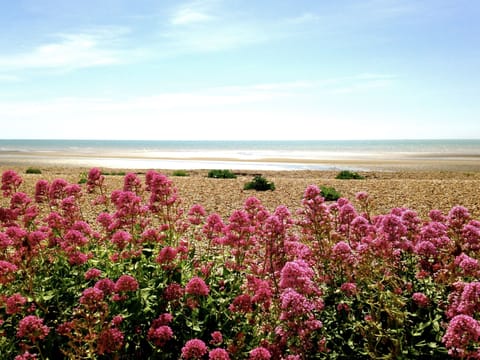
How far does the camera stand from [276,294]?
409 centimetres

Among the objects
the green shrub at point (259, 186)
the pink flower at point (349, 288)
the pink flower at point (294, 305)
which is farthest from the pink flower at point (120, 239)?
the green shrub at point (259, 186)

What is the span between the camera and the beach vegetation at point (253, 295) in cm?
336

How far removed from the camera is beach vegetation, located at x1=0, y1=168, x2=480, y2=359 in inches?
132

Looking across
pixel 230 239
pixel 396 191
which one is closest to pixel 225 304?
pixel 230 239

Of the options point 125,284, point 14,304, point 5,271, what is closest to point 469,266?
point 125,284

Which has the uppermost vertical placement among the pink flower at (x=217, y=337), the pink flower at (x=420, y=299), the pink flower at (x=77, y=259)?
the pink flower at (x=77, y=259)

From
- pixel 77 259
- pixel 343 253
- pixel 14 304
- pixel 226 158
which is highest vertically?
pixel 226 158

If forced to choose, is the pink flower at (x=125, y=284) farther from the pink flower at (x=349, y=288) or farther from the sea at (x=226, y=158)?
the sea at (x=226, y=158)

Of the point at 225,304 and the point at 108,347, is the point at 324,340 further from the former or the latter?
the point at 108,347

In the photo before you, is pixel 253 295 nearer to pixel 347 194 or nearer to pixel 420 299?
pixel 420 299

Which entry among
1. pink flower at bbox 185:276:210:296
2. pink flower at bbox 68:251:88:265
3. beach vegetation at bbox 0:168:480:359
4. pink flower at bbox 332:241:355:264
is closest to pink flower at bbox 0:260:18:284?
beach vegetation at bbox 0:168:480:359

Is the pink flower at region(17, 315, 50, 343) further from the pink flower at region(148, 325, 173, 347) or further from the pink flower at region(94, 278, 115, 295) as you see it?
the pink flower at region(148, 325, 173, 347)

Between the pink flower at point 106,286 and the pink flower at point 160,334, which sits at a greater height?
the pink flower at point 106,286

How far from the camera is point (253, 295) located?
161 inches
